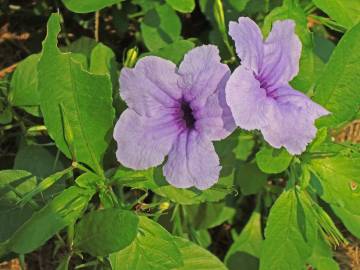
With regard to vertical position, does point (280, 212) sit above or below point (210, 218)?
above

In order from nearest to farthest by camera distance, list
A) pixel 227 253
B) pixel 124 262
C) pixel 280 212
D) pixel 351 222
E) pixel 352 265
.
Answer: pixel 124 262 < pixel 280 212 < pixel 351 222 < pixel 227 253 < pixel 352 265

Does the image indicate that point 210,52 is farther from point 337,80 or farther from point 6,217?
point 6,217

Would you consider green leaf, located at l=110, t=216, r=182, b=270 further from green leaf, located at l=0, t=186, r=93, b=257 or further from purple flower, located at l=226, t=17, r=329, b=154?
purple flower, located at l=226, t=17, r=329, b=154

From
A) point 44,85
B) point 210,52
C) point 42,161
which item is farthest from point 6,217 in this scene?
point 210,52

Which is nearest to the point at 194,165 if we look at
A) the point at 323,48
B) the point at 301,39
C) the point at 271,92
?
the point at 271,92

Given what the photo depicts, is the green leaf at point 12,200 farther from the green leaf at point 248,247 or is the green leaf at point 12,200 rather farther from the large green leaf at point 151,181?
the green leaf at point 248,247

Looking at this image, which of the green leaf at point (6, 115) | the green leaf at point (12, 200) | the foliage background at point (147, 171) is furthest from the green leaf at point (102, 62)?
the green leaf at point (12, 200)

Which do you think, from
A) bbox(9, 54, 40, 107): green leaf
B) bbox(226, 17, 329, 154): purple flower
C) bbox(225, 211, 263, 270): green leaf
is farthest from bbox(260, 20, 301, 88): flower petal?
bbox(225, 211, 263, 270): green leaf
